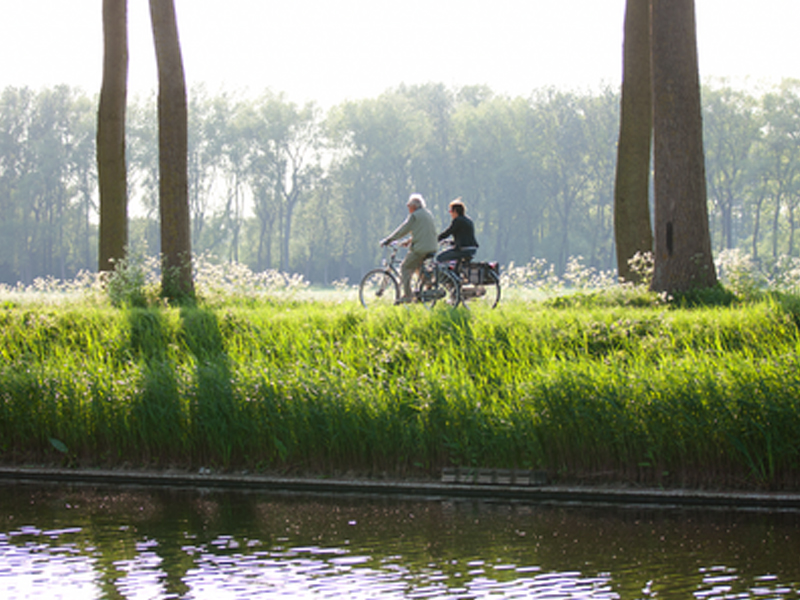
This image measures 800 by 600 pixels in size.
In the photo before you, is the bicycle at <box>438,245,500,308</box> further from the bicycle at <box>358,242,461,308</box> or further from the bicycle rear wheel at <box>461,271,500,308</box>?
the bicycle at <box>358,242,461,308</box>

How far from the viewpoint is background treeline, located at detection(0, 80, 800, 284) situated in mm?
79375

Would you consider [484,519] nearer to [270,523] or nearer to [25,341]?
[270,523]

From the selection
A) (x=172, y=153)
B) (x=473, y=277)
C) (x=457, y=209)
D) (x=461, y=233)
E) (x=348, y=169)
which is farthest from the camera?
(x=348, y=169)

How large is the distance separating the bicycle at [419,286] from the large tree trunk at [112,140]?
19.0ft

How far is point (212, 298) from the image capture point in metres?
17.1

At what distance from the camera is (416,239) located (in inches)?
579

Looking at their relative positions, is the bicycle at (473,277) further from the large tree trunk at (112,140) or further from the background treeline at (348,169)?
the background treeline at (348,169)

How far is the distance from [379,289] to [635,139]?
6.04 meters

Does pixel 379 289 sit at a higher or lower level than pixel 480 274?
lower

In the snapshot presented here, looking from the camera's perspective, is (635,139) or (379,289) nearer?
(379,289)

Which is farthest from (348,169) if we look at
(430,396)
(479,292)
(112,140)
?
(430,396)

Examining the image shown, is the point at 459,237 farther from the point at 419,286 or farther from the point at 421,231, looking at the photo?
the point at 419,286

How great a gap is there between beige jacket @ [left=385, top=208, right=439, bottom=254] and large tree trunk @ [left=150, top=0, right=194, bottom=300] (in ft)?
15.3

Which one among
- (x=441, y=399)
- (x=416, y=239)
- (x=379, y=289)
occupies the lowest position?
(x=441, y=399)
